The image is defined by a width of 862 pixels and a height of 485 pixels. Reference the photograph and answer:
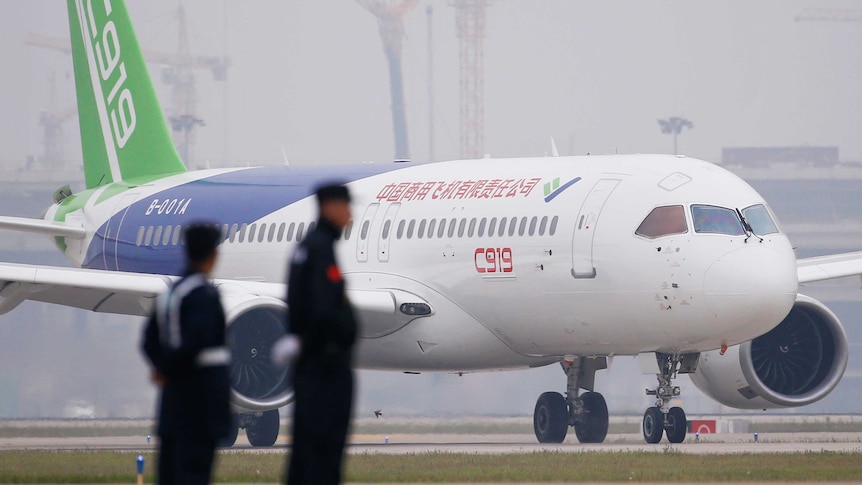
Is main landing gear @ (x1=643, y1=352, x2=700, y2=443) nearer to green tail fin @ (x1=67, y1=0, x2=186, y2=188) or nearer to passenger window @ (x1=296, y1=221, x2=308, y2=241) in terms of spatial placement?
passenger window @ (x1=296, y1=221, x2=308, y2=241)

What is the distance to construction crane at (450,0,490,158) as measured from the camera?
157625 millimetres

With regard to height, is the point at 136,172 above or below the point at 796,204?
below

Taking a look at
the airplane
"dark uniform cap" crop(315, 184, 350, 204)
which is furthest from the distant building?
"dark uniform cap" crop(315, 184, 350, 204)

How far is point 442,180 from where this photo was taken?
29.0 metres

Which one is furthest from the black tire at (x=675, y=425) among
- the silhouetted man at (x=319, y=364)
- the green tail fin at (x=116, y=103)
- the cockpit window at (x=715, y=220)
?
the silhouetted man at (x=319, y=364)

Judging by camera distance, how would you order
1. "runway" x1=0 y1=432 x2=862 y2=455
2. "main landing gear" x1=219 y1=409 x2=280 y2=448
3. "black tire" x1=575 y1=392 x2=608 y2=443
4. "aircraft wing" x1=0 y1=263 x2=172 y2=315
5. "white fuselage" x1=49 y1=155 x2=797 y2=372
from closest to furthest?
"runway" x1=0 y1=432 x2=862 y2=455
"white fuselage" x1=49 y1=155 x2=797 y2=372
"aircraft wing" x1=0 y1=263 x2=172 y2=315
"black tire" x1=575 y1=392 x2=608 y2=443
"main landing gear" x1=219 y1=409 x2=280 y2=448

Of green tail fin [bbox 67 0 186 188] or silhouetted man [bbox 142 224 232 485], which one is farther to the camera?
green tail fin [bbox 67 0 186 188]

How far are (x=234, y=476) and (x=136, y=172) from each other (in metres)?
17.1

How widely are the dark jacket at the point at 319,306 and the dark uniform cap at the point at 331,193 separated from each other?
236mm

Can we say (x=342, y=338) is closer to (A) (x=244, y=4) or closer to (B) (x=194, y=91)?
(B) (x=194, y=91)

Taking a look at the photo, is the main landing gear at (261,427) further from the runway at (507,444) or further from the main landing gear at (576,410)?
the main landing gear at (576,410)

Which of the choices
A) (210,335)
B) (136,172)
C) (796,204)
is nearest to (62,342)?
(136,172)

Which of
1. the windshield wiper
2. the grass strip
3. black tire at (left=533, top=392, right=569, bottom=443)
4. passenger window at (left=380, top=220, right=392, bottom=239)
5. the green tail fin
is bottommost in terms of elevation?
the grass strip

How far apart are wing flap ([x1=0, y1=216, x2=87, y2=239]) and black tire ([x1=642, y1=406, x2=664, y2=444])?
11.0 metres
